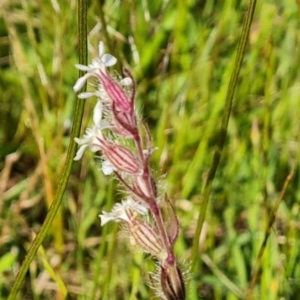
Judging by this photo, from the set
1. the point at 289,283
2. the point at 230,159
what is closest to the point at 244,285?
the point at 289,283

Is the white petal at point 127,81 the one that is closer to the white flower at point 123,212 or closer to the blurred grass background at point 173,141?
the white flower at point 123,212

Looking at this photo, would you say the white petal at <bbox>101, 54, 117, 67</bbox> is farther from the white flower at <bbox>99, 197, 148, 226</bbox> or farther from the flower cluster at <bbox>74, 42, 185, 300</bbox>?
the white flower at <bbox>99, 197, 148, 226</bbox>

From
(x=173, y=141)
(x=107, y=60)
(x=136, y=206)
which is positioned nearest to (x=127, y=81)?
(x=107, y=60)

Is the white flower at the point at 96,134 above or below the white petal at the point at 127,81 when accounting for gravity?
Result: below

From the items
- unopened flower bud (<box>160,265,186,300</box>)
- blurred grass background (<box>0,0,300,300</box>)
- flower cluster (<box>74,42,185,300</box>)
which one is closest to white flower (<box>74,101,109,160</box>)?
flower cluster (<box>74,42,185,300</box>)

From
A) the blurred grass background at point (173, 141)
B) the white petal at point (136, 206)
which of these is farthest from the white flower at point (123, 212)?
the blurred grass background at point (173, 141)

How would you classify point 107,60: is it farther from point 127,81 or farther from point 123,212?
point 123,212
